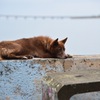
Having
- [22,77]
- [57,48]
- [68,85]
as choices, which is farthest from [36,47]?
[68,85]

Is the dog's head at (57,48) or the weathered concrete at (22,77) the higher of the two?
the dog's head at (57,48)

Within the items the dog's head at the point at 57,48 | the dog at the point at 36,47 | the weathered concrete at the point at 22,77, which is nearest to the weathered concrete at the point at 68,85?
the weathered concrete at the point at 22,77

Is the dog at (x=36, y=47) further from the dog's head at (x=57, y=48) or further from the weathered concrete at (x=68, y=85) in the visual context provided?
the weathered concrete at (x=68, y=85)

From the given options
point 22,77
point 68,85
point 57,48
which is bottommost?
point 22,77

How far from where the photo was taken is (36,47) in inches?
165

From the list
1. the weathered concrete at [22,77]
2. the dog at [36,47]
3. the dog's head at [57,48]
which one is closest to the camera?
the weathered concrete at [22,77]

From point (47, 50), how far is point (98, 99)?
1.34 m

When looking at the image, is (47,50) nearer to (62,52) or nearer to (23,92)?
(62,52)

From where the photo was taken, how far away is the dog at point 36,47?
3.98 metres

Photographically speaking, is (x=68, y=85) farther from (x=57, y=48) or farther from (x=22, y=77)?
(x=57, y=48)

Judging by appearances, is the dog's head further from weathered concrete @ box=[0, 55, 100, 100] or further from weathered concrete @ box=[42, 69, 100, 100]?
weathered concrete @ box=[42, 69, 100, 100]

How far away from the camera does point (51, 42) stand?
431 centimetres

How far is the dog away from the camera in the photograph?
3977 millimetres

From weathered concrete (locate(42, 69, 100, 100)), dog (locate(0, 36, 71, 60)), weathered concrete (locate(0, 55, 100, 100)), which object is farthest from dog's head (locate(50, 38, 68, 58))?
weathered concrete (locate(42, 69, 100, 100))
